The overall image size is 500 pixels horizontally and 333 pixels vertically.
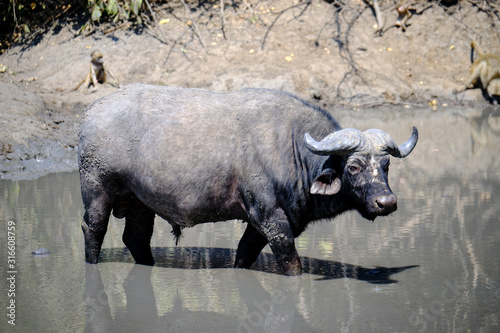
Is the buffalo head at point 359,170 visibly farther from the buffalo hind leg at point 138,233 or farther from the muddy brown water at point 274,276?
the buffalo hind leg at point 138,233

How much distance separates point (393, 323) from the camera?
4.98 meters

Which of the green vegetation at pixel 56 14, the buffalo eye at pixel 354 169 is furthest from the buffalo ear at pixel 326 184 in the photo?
the green vegetation at pixel 56 14

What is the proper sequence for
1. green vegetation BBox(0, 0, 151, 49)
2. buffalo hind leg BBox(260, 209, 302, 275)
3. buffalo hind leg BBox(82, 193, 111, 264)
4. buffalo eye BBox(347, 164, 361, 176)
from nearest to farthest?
buffalo eye BBox(347, 164, 361, 176), buffalo hind leg BBox(260, 209, 302, 275), buffalo hind leg BBox(82, 193, 111, 264), green vegetation BBox(0, 0, 151, 49)

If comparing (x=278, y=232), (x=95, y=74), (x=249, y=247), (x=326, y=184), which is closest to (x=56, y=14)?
(x=95, y=74)

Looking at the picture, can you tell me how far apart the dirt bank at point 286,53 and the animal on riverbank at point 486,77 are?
0.30m

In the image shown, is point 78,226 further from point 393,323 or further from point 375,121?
point 375,121

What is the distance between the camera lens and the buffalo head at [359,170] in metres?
5.42

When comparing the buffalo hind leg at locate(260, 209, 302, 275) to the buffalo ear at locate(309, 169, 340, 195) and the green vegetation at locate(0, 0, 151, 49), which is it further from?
the green vegetation at locate(0, 0, 151, 49)

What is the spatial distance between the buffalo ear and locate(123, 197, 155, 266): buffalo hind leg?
6.44ft

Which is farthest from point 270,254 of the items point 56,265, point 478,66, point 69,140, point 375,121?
point 478,66

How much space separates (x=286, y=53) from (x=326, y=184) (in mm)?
12712

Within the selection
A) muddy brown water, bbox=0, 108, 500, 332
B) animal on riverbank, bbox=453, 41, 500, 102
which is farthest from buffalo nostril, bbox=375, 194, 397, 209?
animal on riverbank, bbox=453, 41, 500, 102

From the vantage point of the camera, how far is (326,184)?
18.7 ft

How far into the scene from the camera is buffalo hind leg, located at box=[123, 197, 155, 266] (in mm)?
6707
